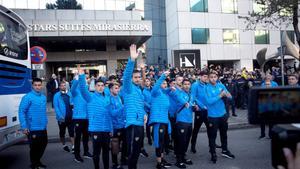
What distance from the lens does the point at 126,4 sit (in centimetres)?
2397

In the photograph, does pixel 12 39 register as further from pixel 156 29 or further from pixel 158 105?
pixel 156 29

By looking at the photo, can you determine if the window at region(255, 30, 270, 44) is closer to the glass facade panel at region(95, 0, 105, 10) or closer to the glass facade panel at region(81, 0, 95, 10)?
the glass facade panel at region(95, 0, 105, 10)

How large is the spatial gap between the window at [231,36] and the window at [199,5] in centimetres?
277

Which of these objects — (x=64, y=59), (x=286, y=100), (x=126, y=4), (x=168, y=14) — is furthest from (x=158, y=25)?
(x=286, y=100)

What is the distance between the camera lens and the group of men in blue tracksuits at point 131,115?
18.0 ft

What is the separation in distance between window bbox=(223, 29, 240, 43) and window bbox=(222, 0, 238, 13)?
5.96 ft

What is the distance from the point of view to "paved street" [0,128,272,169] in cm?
622

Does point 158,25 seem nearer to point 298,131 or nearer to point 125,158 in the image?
point 125,158

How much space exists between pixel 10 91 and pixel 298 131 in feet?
20.8

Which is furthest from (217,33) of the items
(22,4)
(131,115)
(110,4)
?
(131,115)

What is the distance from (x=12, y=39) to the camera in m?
6.99

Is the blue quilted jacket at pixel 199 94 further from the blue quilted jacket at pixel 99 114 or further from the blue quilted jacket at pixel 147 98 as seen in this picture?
the blue quilted jacket at pixel 99 114

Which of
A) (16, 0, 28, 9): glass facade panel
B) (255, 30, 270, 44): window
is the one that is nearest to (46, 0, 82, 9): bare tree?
(16, 0, 28, 9): glass facade panel

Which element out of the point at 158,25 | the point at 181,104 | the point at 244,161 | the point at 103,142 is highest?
the point at 158,25
